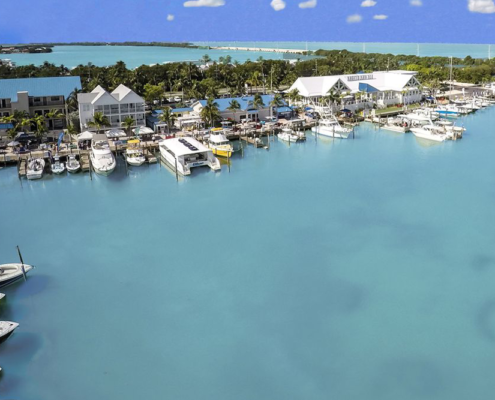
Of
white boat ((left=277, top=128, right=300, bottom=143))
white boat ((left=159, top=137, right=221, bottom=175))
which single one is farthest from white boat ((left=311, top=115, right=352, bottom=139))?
white boat ((left=159, top=137, right=221, bottom=175))

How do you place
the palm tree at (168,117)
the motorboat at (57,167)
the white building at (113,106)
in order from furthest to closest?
1. the palm tree at (168,117)
2. the white building at (113,106)
3. the motorboat at (57,167)

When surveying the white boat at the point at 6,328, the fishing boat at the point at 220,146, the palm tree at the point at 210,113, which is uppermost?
the palm tree at the point at 210,113

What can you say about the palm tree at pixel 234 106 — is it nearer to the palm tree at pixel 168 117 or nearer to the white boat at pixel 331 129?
the palm tree at pixel 168 117

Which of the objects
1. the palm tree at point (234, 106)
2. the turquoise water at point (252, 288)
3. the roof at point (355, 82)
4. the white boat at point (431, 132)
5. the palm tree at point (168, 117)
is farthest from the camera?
the roof at point (355, 82)

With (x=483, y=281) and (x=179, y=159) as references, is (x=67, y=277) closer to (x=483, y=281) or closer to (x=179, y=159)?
(x=179, y=159)

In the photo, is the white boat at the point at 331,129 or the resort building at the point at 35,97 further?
the white boat at the point at 331,129

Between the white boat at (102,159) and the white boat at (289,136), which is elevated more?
the white boat at (289,136)

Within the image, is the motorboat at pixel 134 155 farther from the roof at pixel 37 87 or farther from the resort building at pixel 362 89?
the resort building at pixel 362 89

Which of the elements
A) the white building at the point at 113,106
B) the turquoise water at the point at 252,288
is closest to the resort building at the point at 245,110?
the white building at the point at 113,106
